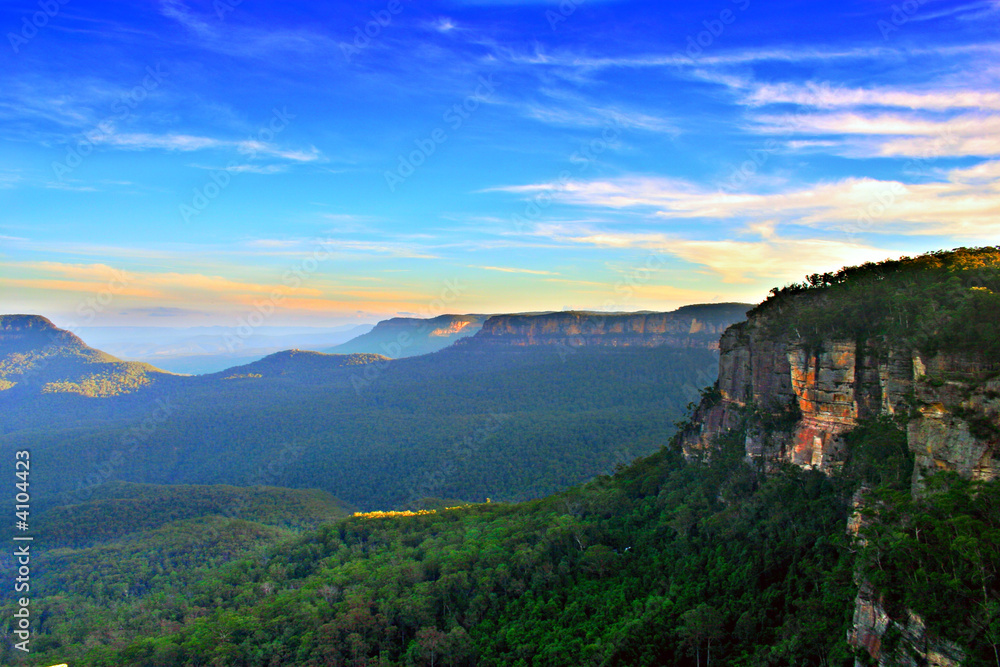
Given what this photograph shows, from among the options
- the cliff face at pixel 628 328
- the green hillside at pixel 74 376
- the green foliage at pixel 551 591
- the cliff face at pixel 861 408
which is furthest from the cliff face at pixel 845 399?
the green hillside at pixel 74 376

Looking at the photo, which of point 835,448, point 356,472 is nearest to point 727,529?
point 835,448

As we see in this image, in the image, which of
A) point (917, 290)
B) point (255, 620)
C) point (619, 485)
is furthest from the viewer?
point (619, 485)

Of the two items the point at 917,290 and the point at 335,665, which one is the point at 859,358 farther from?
the point at 335,665

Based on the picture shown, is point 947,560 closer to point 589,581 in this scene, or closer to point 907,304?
point 907,304

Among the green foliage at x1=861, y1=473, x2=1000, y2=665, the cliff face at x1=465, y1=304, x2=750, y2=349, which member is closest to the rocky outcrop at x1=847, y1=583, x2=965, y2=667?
the green foliage at x1=861, y1=473, x2=1000, y2=665

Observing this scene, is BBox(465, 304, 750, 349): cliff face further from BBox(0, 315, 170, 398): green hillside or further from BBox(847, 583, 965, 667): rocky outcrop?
BBox(847, 583, 965, 667): rocky outcrop

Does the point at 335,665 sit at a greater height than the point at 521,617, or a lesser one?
lesser
